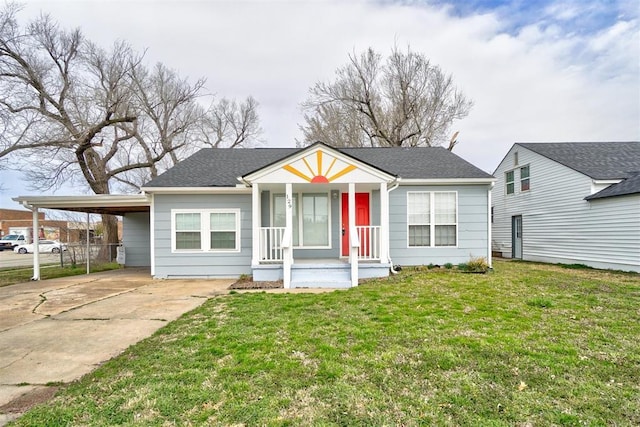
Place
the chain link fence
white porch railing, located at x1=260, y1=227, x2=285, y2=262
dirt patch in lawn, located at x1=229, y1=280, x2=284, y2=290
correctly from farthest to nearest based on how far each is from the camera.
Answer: the chain link fence, white porch railing, located at x1=260, y1=227, x2=285, y2=262, dirt patch in lawn, located at x1=229, y1=280, x2=284, y2=290

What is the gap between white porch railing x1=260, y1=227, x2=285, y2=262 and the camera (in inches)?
336

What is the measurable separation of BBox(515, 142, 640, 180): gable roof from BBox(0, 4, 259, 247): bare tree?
19503mm

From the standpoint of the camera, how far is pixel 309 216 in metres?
9.82

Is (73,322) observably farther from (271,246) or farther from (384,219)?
(384,219)

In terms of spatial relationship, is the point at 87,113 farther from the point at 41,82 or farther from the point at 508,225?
the point at 508,225

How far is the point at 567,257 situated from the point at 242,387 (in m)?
14.3

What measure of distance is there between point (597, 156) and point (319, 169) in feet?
41.3

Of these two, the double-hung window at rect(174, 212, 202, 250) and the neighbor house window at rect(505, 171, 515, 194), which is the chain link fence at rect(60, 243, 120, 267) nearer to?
the double-hung window at rect(174, 212, 202, 250)

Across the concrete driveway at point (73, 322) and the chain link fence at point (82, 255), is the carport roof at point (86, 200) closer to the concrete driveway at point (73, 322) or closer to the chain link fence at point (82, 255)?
the concrete driveway at point (73, 322)

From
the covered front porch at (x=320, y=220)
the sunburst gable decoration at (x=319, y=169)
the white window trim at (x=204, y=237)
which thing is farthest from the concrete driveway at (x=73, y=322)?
the sunburst gable decoration at (x=319, y=169)

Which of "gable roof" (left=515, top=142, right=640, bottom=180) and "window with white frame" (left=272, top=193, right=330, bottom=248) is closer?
"window with white frame" (left=272, top=193, right=330, bottom=248)

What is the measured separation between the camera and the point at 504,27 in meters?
13.3

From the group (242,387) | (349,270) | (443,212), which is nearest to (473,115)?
(443,212)

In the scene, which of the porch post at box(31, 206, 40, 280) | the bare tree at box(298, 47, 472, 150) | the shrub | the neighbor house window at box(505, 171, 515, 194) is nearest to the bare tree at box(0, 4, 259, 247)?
the porch post at box(31, 206, 40, 280)
